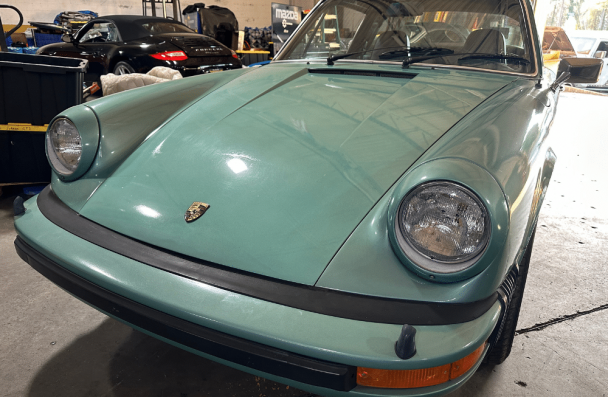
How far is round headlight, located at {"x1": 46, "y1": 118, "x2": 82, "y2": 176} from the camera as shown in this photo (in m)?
1.43

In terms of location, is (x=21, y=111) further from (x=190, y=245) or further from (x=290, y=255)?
(x=290, y=255)

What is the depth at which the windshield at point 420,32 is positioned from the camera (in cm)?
192

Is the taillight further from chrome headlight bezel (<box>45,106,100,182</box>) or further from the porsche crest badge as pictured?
the porsche crest badge

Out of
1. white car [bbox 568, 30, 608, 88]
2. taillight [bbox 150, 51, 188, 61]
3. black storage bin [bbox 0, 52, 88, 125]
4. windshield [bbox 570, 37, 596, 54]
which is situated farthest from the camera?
windshield [bbox 570, 37, 596, 54]

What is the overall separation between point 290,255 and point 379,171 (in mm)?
344

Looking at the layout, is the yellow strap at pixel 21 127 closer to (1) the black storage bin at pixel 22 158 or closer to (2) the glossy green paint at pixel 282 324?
(1) the black storage bin at pixel 22 158

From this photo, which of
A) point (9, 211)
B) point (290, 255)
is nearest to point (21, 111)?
point (9, 211)

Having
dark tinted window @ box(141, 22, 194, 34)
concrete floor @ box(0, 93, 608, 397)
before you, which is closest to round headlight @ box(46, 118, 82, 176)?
concrete floor @ box(0, 93, 608, 397)

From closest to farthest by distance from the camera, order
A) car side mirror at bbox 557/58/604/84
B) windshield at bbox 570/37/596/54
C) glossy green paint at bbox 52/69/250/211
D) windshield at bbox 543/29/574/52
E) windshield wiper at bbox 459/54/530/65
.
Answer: glossy green paint at bbox 52/69/250/211 → windshield wiper at bbox 459/54/530/65 → car side mirror at bbox 557/58/604/84 → windshield at bbox 570/37/596/54 → windshield at bbox 543/29/574/52

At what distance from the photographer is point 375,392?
0.91 metres

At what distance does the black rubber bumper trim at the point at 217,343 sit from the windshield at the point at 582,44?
36.3 ft

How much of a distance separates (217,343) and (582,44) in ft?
37.2

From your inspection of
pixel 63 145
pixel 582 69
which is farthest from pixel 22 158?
pixel 582 69

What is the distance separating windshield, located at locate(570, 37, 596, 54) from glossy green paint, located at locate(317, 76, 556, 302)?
1035 centimetres
